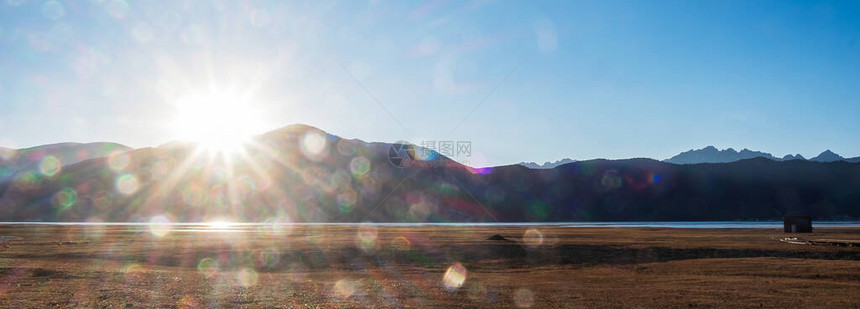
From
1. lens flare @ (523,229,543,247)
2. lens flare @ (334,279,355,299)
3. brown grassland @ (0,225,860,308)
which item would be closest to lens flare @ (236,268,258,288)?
brown grassland @ (0,225,860,308)

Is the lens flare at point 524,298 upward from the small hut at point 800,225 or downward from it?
downward

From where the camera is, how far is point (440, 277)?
29969mm

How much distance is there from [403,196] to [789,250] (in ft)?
522

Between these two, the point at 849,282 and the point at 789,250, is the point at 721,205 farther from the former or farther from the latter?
the point at 849,282

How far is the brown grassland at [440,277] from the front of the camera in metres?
21.2

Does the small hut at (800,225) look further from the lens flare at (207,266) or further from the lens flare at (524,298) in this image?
the lens flare at (207,266)

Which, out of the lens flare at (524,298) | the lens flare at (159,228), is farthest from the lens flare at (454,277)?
the lens flare at (159,228)

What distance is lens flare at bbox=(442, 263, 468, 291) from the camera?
26.2m

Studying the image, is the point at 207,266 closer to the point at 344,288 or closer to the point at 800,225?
the point at 344,288

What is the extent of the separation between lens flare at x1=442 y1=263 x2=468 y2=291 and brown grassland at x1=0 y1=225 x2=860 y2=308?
0.06 metres

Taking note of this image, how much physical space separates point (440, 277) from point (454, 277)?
73 centimetres

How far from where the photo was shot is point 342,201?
633ft

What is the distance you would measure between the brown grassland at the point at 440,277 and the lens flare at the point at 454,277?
0.20 feet

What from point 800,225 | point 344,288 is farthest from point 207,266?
point 800,225
